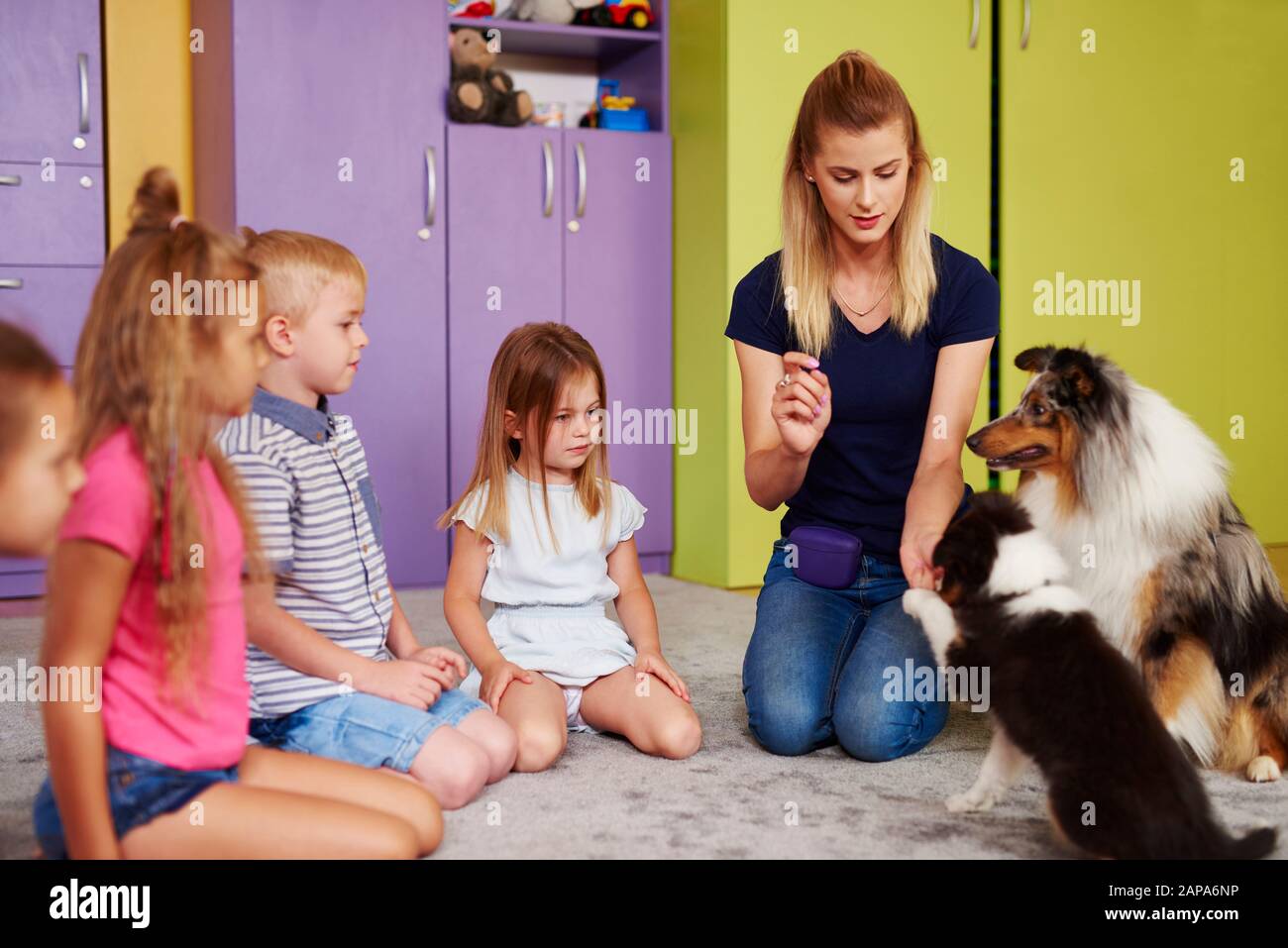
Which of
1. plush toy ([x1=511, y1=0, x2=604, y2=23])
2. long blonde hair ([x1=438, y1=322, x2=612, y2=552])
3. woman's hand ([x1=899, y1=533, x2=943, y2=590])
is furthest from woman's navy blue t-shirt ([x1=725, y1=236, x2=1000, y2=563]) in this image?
plush toy ([x1=511, y1=0, x2=604, y2=23])

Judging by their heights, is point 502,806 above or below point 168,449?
below

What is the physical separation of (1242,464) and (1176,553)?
2926 millimetres

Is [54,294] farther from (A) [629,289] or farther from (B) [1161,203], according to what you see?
(B) [1161,203]

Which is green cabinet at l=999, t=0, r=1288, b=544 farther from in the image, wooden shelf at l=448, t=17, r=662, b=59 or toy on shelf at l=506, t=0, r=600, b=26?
toy on shelf at l=506, t=0, r=600, b=26

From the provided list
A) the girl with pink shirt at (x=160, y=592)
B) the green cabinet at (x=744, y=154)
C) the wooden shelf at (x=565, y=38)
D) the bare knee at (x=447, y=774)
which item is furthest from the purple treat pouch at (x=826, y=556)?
the wooden shelf at (x=565, y=38)

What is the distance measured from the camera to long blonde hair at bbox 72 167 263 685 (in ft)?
4.21

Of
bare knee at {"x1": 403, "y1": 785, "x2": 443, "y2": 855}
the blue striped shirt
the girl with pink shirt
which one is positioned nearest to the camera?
the girl with pink shirt

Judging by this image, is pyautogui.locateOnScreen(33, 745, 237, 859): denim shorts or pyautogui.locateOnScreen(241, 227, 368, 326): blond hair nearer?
pyautogui.locateOnScreen(33, 745, 237, 859): denim shorts

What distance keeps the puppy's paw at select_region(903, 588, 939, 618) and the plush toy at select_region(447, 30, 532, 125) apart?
2.53 m

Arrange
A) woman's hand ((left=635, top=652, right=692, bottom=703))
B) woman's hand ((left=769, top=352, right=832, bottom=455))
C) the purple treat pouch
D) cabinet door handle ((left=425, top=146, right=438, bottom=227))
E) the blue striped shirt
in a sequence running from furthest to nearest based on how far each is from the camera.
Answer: cabinet door handle ((left=425, top=146, right=438, bottom=227))
the purple treat pouch
woman's hand ((left=635, top=652, right=692, bottom=703))
woman's hand ((left=769, top=352, right=832, bottom=455))
the blue striped shirt

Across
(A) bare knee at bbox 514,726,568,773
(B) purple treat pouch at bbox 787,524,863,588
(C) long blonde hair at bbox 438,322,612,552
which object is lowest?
(A) bare knee at bbox 514,726,568,773

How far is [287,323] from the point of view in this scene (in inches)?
69.9
